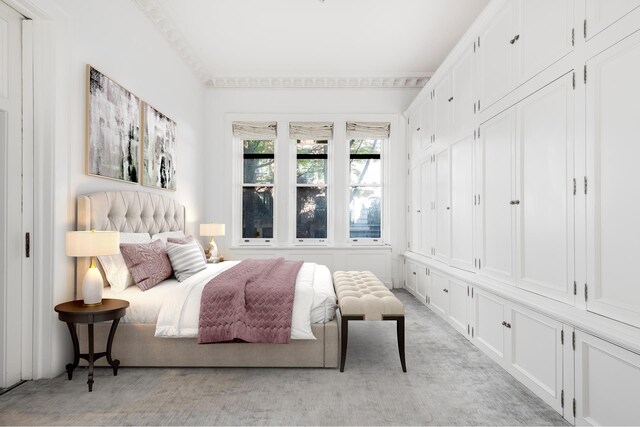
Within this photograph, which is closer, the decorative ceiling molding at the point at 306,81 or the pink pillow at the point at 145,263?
the pink pillow at the point at 145,263

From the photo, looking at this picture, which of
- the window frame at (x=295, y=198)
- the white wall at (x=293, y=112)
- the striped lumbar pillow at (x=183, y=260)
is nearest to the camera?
the striped lumbar pillow at (x=183, y=260)

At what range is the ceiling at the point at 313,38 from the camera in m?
3.91

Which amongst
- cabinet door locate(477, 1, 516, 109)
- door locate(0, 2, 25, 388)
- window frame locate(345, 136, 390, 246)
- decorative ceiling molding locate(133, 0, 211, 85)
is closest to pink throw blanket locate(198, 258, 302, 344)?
door locate(0, 2, 25, 388)

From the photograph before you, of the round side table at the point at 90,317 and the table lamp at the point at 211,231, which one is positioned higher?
the table lamp at the point at 211,231

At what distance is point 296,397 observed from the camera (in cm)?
234

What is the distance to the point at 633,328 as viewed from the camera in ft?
5.54

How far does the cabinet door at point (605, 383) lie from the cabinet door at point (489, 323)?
2.67ft

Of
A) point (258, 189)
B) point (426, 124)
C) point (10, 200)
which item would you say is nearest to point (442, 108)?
point (426, 124)

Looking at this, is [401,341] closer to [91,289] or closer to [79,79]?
[91,289]

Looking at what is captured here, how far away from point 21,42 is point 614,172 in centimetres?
368

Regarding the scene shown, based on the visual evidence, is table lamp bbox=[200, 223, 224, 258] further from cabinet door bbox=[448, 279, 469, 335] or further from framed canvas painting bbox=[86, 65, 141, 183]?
cabinet door bbox=[448, 279, 469, 335]

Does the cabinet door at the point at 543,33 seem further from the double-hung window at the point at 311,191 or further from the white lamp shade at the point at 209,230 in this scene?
the white lamp shade at the point at 209,230

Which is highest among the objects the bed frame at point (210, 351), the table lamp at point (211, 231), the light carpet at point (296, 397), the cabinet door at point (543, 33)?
the cabinet door at point (543, 33)

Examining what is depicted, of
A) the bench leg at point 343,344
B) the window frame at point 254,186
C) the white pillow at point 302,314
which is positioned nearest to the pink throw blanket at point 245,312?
the white pillow at point 302,314
